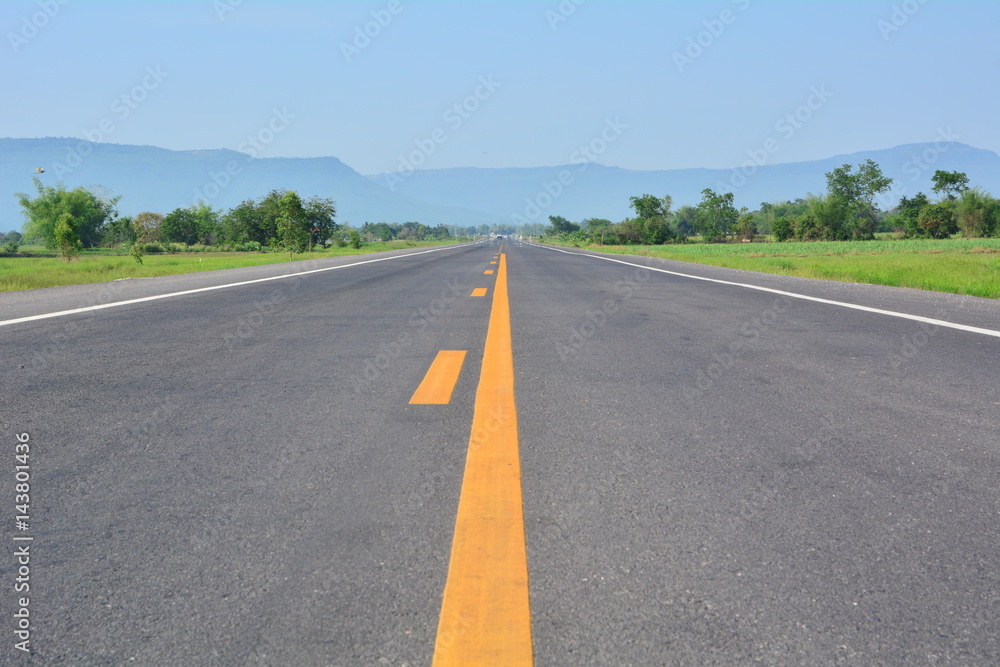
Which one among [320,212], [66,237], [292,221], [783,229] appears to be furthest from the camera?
[783,229]

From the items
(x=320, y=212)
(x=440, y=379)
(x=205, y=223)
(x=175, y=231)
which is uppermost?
(x=205, y=223)

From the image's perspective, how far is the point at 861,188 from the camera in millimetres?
116938

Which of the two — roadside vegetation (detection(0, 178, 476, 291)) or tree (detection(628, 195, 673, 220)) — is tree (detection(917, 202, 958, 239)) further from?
roadside vegetation (detection(0, 178, 476, 291))

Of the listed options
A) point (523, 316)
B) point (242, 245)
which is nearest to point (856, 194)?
point (242, 245)

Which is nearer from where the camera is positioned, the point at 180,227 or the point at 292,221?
the point at 292,221

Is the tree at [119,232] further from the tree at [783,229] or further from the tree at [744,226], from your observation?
the tree at [744,226]

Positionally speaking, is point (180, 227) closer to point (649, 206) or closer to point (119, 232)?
point (119, 232)

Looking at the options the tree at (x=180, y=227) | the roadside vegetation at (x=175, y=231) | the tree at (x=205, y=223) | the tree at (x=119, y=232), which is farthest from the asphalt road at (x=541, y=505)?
the tree at (x=180, y=227)

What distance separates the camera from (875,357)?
4.84 m

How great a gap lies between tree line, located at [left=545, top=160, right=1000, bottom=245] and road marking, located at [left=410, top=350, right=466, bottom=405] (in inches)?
3790

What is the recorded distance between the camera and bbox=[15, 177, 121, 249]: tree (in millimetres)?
91750

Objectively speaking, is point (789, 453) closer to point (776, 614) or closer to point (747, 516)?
point (747, 516)

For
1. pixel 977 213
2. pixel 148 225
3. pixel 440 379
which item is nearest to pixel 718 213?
pixel 977 213

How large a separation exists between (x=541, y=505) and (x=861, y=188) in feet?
442
